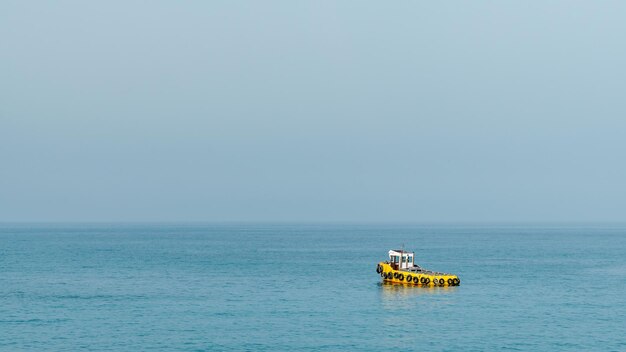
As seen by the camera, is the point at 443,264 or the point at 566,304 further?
the point at 443,264

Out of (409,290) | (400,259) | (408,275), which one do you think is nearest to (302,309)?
(409,290)

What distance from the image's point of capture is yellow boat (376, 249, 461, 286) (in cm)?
10231

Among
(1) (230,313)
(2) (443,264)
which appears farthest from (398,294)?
(2) (443,264)

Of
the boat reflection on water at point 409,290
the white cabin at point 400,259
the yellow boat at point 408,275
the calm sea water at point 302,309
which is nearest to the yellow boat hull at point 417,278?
the yellow boat at point 408,275

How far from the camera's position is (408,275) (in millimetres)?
104375

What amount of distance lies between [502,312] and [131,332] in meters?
38.4

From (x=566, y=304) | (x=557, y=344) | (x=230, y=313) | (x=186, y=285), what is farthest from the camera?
(x=186, y=285)

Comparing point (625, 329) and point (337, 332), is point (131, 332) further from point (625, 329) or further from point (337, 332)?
point (625, 329)

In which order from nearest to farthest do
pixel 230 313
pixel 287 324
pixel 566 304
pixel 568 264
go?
pixel 287 324
pixel 230 313
pixel 566 304
pixel 568 264

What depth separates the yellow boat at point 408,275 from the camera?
10231 centimetres

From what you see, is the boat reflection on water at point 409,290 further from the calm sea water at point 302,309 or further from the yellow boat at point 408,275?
the yellow boat at point 408,275

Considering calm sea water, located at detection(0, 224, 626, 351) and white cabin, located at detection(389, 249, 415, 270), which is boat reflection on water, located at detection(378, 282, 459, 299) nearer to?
calm sea water, located at detection(0, 224, 626, 351)

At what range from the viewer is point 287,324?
7275 centimetres

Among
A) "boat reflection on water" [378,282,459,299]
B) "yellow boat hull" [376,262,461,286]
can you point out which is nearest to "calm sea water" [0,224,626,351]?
"boat reflection on water" [378,282,459,299]
